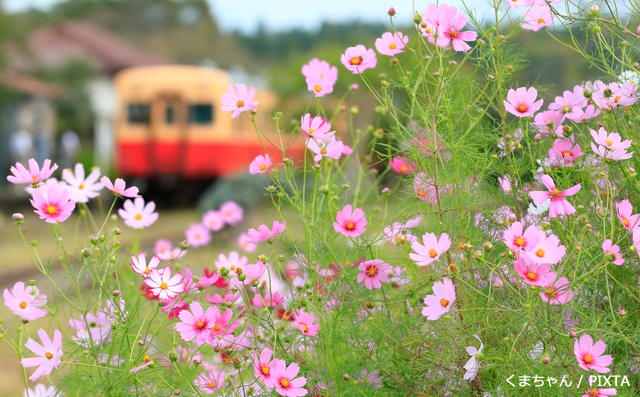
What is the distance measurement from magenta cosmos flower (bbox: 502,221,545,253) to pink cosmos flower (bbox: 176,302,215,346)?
522 millimetres

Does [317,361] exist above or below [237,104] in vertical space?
below

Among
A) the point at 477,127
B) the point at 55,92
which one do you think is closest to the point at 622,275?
the point at 477,127

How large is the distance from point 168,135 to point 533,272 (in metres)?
13.8

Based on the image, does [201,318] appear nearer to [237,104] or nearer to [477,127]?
[237,104]

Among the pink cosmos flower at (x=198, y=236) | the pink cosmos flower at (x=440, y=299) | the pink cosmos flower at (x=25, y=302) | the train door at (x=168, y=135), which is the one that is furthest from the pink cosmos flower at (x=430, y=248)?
the train door at (x=168, y=135)

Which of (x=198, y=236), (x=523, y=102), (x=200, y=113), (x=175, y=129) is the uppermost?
(x=523, y=102)

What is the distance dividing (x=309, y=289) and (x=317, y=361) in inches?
5.6

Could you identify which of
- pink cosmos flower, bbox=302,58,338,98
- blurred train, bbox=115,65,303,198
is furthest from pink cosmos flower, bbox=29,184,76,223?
blurred train, bbox=115,65,303,198

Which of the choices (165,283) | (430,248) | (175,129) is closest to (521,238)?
(430,248)

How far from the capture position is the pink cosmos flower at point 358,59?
142 centimetres

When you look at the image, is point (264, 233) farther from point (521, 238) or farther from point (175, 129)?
point (175, 129)

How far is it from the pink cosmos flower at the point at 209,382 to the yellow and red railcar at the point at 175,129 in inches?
504

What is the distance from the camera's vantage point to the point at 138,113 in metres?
14.7

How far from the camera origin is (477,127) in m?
1.65
